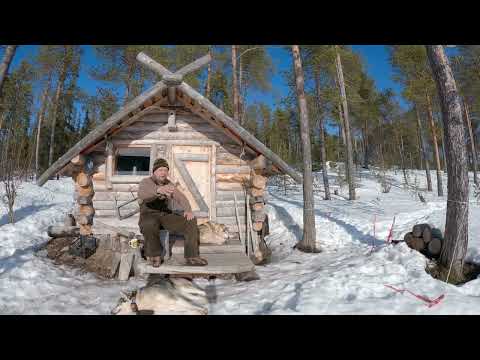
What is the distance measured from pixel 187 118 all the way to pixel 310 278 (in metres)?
4.43

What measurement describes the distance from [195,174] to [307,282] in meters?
3.52

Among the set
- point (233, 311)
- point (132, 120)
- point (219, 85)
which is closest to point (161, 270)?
point (233, 311)

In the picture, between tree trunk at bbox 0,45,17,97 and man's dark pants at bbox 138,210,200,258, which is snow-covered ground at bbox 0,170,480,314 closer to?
man's dark pants at bbox 138,210,200,258

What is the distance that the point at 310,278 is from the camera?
4.73 metres

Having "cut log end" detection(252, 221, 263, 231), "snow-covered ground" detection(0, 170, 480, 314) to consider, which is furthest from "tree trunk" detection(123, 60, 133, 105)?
"cut log end" detection(252, 221, 263, 231)

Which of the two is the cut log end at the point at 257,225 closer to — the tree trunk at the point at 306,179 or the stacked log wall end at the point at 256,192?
the stacked log wall end at the point at 256,192

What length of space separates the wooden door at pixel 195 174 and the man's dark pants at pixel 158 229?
1.40 metres

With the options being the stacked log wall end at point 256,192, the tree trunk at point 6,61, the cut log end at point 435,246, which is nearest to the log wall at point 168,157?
the stacked log wall end at point 256,192

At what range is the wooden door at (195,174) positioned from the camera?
20.9 ft

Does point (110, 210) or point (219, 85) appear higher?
point (219, 85)

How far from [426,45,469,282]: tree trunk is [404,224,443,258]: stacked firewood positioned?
0.89ft

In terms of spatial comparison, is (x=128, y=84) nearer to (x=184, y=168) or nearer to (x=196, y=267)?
(x=184, y=168)
